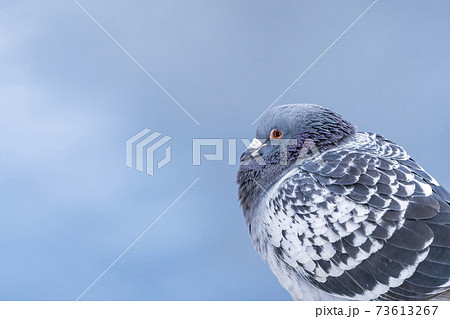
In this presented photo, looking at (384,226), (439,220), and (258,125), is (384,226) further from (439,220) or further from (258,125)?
(258,125)

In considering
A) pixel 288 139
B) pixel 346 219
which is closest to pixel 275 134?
pixel 288 139

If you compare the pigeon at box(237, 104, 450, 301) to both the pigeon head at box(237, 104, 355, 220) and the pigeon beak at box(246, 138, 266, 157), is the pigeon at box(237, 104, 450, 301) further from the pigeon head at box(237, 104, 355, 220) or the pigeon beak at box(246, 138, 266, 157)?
the pigeon beak at box(246, 138, 266, 157)

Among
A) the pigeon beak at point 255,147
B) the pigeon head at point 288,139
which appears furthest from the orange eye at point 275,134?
the pigeon beak at point 255,147

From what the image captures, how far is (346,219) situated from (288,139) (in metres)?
0.97

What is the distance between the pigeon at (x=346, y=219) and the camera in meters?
3.38

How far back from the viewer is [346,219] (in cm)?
349

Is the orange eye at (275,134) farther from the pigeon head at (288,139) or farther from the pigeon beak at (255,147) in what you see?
the pigeon beak at (255,147)

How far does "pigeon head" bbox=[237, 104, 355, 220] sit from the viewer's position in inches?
163

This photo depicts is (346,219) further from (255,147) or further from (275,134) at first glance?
(255,147)
